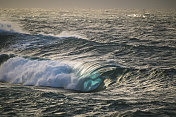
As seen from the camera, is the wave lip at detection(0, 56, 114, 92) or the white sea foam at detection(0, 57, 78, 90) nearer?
the wave lip at detection(0, 56, 114, 92)

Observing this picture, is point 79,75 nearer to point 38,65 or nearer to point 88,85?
point 88,85

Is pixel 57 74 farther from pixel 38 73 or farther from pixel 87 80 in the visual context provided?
pixel 87 80

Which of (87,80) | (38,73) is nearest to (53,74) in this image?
(38,73)

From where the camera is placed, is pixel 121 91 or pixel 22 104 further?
pixel 121 91

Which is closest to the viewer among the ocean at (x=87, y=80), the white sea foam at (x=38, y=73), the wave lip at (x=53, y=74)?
the ocean at (x=87, y=80)

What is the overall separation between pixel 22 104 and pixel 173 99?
5.44m

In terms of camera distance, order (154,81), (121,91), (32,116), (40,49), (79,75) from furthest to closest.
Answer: (40,49)
(79,75)
(154,81)
(121,91)
(32,116)

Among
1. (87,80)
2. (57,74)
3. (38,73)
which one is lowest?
(87,80)

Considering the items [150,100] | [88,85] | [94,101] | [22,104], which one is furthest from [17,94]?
[150,100]

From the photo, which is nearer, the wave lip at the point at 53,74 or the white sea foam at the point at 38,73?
the wave lip at the point at 53,74

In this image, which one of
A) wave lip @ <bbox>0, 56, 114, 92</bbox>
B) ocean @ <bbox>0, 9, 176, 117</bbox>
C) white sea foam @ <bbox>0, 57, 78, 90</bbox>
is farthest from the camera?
white sea foam @ <bbox>0, 57, 78, 90</bbox>

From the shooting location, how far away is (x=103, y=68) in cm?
1314

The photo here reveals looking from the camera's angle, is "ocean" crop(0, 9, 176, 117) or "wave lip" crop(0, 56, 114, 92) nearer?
"ocean" crop(0, 9, 176, 117)

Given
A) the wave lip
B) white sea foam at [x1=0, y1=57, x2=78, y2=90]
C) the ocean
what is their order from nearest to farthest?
the ocean
the wave lip
white sea foam at [x1=0, y1=57, x2=78, y2=90]
